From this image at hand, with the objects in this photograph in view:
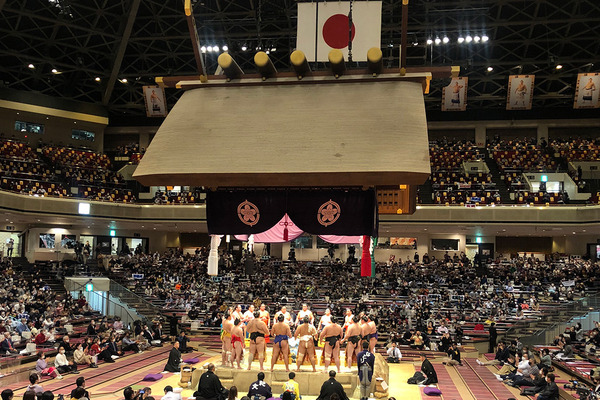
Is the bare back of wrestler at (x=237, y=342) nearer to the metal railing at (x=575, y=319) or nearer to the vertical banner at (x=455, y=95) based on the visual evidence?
the metal railing at (x=575, y=319)

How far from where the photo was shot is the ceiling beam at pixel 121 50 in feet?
64.9

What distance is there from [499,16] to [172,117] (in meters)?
16.0

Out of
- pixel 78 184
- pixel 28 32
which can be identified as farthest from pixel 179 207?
pixel 28 32

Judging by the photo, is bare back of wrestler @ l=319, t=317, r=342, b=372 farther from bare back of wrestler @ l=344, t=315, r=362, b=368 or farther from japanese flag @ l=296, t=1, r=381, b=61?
japanese flag @ l=296, t=1, r=381, b=61

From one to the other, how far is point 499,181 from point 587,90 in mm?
4996

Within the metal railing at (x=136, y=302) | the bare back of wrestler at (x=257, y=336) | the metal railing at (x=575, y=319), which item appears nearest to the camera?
the bare back of wrestler at (x=257, y=336)

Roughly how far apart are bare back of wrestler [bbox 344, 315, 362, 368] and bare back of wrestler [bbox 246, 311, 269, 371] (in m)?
1.36

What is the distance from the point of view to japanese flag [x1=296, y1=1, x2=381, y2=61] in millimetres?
6742

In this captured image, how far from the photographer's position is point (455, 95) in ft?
74.1

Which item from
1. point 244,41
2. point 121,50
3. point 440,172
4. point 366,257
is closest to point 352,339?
point 366,257

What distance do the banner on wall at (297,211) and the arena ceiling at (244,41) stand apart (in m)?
11.1

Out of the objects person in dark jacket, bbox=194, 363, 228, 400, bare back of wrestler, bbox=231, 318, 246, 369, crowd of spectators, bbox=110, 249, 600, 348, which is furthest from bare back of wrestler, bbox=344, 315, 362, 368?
crowd of spectators, bbox=110, 249, 600, 348

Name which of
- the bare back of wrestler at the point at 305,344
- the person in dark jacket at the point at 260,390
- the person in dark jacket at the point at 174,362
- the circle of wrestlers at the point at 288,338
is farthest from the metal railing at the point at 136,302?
the person in dark jacket at the point at 260,390

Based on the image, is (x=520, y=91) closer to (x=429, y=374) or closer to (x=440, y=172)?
(x=440, y=172)
